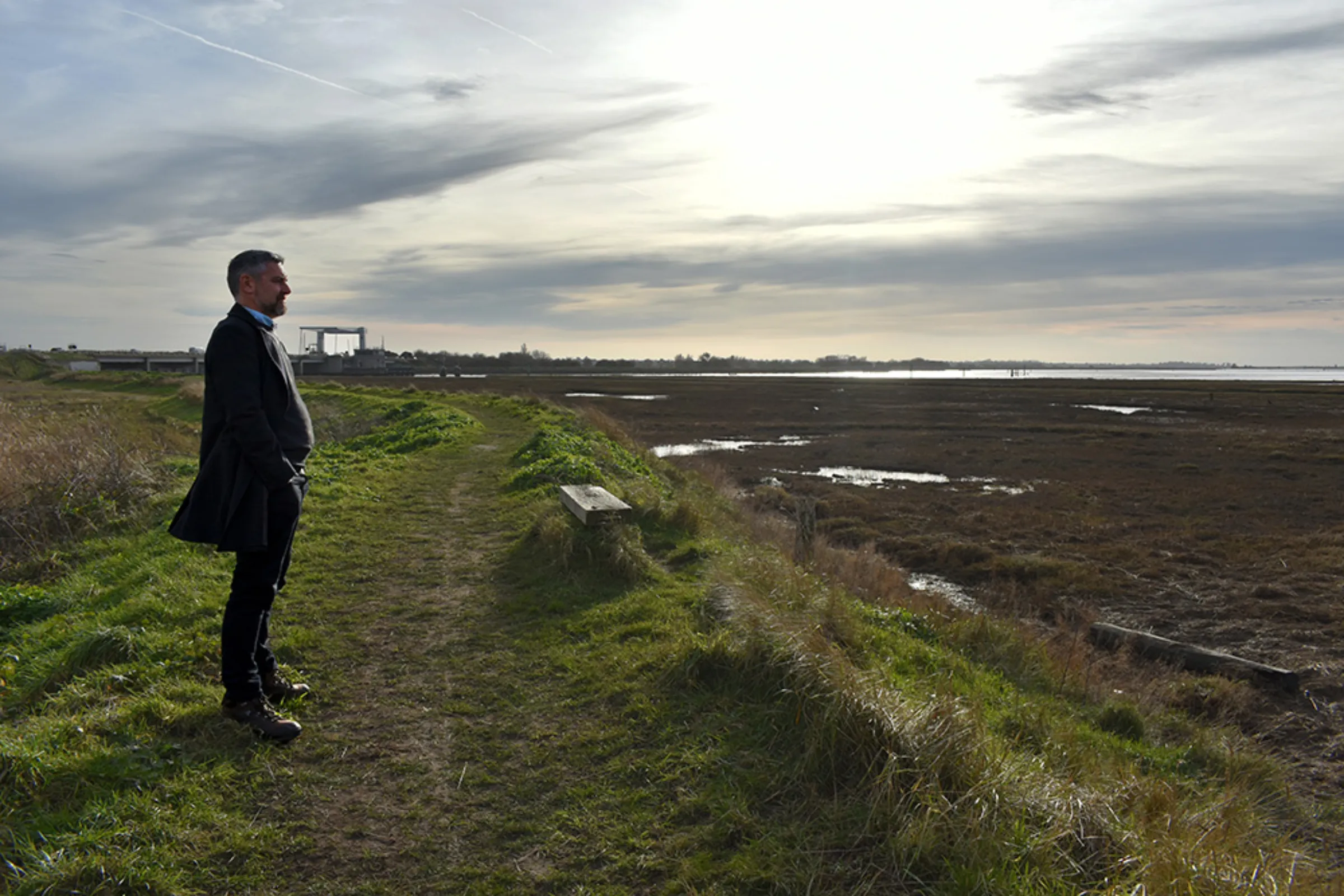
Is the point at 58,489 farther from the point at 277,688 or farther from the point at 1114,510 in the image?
the point at 1114,510

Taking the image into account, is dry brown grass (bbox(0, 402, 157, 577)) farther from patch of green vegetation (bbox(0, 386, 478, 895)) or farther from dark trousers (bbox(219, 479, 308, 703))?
dark trousers (bbox(219, 479, 308, 703))

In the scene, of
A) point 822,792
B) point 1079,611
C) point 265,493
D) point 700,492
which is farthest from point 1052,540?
point 265,493

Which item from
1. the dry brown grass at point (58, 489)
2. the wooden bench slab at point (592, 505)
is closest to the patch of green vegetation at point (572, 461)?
the wooden bench slab at point (592, 505)

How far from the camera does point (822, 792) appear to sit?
13.1 feet

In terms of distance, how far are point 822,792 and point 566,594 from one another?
3.64 m

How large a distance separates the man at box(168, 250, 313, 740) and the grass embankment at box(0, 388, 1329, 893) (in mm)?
421

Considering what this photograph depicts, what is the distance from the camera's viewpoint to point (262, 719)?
4.35 m

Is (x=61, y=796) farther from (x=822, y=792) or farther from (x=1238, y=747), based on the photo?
(x=1238, y=747)

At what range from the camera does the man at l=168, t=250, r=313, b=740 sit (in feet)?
13.5

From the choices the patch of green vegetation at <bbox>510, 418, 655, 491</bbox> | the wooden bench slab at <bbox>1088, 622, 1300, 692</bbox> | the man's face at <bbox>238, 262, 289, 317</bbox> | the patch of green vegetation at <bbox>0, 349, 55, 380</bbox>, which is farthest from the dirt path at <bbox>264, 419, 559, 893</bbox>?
the patch of green vegetation at <bbox>0, 349, 55, 380</bbox>

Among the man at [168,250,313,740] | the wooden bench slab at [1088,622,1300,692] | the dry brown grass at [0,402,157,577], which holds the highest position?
the man at [168,250,313,740]

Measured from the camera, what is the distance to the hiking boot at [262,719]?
4316mm

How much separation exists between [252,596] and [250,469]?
70 centimetres

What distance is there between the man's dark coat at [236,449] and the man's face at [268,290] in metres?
0.09
